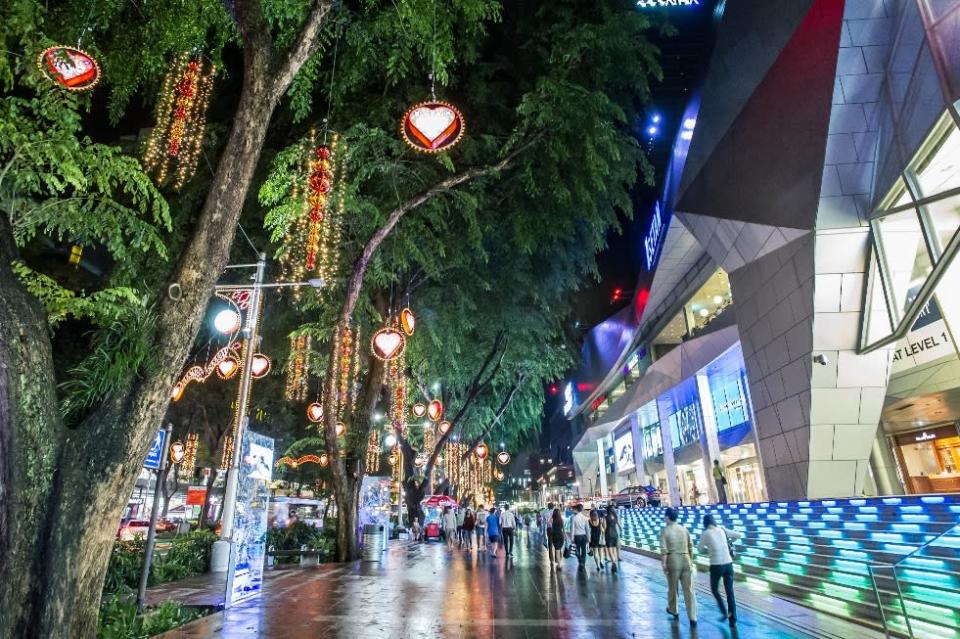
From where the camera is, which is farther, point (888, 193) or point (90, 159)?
point (888, 193)

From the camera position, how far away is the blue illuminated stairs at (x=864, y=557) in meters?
5.30

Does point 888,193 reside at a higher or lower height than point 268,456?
higher

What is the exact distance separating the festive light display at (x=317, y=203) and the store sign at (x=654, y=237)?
55.8 feet

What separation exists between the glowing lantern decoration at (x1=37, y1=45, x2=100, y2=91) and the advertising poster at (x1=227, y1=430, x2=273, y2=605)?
5551 millimetres

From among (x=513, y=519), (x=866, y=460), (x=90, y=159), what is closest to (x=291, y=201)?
(x=90, y=159)

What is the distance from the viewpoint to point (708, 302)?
27.8 metres

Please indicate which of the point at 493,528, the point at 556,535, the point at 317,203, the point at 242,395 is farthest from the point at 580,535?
the point at 317,203

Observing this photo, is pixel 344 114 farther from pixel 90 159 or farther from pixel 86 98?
pixel 90 159

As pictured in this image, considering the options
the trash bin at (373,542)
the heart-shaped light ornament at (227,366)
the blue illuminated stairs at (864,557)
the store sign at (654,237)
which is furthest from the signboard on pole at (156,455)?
the store sign at (654,237)

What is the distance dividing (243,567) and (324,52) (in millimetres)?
9718

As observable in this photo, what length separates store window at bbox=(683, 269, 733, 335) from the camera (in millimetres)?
25180

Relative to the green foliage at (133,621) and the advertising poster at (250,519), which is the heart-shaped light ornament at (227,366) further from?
the green foliage at (133,621)

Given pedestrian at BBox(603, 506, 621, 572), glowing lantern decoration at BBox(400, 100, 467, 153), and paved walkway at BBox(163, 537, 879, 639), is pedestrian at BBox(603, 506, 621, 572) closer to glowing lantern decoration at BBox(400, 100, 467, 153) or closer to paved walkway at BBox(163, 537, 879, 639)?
paved walkway at BBox(163, 537, 879, 639)

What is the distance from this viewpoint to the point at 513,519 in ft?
51.0
